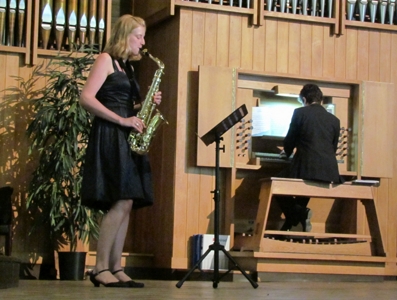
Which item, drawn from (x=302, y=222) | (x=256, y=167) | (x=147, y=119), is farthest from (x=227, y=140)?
(x=147, y=119)

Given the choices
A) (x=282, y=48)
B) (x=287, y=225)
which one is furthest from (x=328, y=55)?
(x=287, y=225)

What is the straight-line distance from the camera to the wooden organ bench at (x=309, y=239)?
6.52 metres

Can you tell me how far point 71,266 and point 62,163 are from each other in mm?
827

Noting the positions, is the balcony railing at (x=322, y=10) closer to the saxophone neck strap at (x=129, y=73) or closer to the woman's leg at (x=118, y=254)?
the saxophone neck strap at (x=129, y=73)

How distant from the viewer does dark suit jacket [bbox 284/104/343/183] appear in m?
6.66

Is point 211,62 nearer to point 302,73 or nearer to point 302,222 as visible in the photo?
point 302,73

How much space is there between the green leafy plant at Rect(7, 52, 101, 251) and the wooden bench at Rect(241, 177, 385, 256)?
132 centimetres

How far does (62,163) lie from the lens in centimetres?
655

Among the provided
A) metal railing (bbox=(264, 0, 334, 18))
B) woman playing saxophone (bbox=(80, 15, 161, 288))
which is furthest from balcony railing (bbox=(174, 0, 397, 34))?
woman playing saxophone (bbox=(80, 15, 161, 288))

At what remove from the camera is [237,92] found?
7.18m

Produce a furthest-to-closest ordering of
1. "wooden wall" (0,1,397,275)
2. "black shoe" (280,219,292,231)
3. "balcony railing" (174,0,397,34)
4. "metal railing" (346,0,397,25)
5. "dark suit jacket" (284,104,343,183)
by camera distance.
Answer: "metal railing" (346,0,397,25)
"balcony railing" (174,0,397,34)
"wooden wall" (0,1,397,275)
"black shoe" (280,219,292,231)
"dark suit jacket" (284,104,343,183)

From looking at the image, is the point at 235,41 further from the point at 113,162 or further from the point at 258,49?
the point at 113,162

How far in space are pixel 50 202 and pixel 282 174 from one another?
6.31ft

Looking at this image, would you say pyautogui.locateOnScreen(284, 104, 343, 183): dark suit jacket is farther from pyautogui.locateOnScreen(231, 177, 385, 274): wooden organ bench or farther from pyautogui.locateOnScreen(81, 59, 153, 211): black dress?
pyautogui.locateOnScreen(81, 59, 153, 211): black dress
